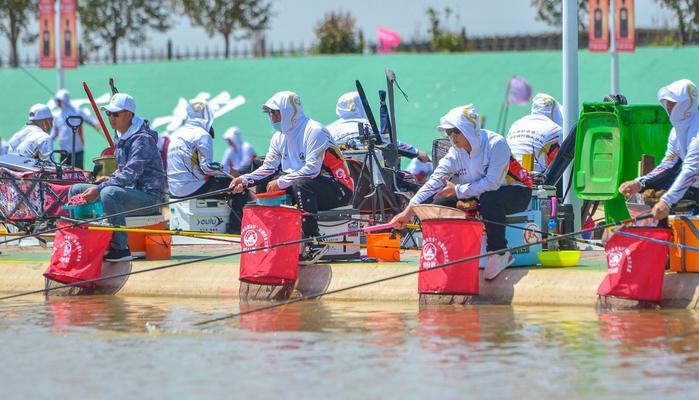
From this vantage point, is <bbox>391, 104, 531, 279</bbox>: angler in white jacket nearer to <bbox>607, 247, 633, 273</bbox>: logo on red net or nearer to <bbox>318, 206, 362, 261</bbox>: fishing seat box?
<bbox>607, 247, 633, 273</bbox>: logo on red net

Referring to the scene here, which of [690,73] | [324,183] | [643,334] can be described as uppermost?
[690,73]

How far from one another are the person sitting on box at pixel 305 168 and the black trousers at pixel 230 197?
149cm

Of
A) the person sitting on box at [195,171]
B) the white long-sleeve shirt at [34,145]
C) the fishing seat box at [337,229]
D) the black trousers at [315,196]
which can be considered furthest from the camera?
the white long-sleeve shirt at [34,145]

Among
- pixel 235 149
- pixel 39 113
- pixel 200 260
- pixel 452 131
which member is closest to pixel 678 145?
pixel 452 131

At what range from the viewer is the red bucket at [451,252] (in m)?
11.0

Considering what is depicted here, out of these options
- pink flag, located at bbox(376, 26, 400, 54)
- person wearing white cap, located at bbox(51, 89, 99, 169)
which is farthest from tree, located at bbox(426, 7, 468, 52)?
person wearing white cap, located at bbox(51, 89, 99, 169)

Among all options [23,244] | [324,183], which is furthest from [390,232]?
[23,244]

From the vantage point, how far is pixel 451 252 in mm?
11016

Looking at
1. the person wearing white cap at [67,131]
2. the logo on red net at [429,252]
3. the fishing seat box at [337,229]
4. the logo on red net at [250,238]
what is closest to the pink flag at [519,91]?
the person wearing white cap at [67,131]

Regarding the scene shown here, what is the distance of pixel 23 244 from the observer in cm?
1617

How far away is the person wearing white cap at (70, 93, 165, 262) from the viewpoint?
43.2 feet

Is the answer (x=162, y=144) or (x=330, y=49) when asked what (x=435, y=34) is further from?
(x=162, y=144)

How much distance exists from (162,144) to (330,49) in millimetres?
17754

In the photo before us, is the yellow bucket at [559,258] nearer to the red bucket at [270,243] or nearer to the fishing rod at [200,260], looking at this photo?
the fishing rod at [200,260]
